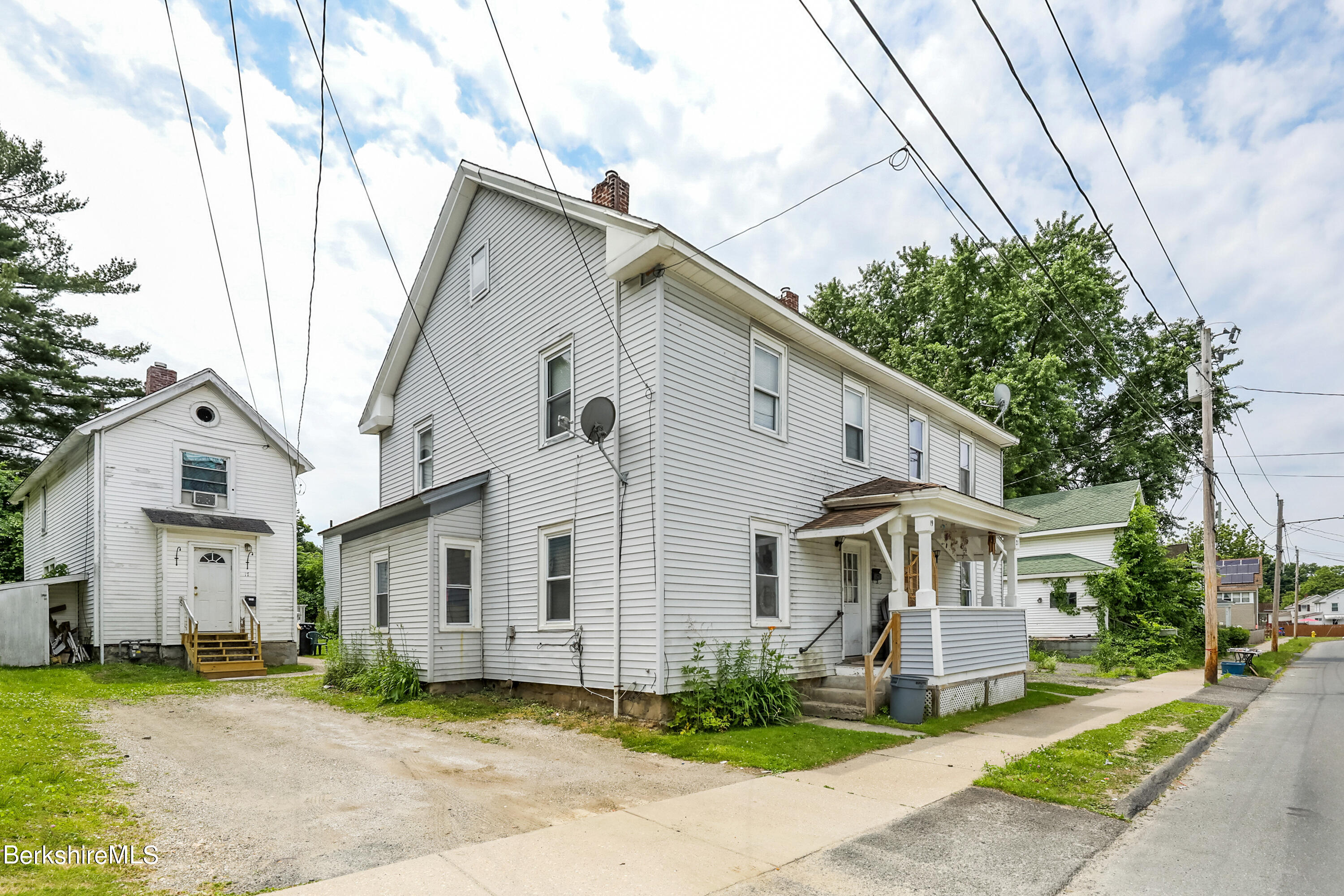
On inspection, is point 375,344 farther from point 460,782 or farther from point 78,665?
point 460,782

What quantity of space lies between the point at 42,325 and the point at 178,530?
609 inches

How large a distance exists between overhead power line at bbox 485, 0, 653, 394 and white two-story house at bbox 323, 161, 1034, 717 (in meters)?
0.05

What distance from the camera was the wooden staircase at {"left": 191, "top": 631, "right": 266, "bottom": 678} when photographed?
713 inches

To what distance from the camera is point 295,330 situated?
39.8 feet

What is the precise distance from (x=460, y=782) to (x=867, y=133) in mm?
7812

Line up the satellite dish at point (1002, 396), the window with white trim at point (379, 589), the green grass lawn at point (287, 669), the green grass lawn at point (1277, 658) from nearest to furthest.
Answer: the window with white trim at point (379, 589), the green grass lawn at point (287, 669), the satellite dish at point (1002, 396), the green grass lawn at point (1277, 658)

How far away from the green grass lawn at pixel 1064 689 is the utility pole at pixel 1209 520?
280 centimetres

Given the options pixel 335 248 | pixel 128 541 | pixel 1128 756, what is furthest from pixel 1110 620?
pixel 128 541

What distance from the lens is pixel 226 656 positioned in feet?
61.4

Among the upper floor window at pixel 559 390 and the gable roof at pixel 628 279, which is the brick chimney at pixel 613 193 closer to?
the gable roof at pixel 628 279

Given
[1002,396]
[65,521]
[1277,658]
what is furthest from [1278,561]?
[65,521]

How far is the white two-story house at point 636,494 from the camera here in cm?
1095

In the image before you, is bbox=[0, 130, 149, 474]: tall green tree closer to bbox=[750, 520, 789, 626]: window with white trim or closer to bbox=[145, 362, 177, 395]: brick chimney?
bbox=[145, 362, 177, 395]: brick chimney

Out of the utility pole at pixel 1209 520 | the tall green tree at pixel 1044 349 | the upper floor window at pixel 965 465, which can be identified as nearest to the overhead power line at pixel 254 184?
the upper floor window at pixel 965 465
